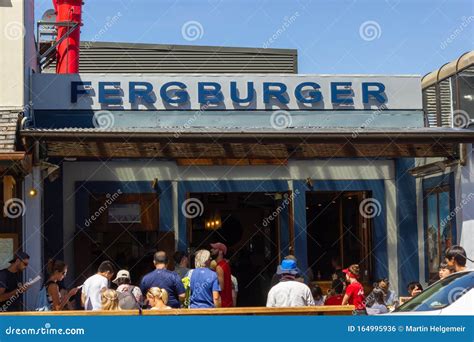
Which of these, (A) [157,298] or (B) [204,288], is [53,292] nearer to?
(A) [157,298]

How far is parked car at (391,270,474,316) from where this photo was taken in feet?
31.0

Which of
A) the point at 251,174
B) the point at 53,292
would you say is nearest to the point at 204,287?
the point at 53,292

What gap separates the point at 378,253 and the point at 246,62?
332 inches

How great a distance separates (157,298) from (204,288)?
76 centimetres

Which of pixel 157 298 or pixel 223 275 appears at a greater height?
pixel 223 275

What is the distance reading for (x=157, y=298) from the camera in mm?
11445

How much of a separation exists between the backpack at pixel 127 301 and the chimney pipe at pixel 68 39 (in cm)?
1034

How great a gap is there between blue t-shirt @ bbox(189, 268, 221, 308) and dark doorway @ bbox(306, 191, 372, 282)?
688cm

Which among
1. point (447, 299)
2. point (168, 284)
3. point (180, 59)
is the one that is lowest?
point (447, 299)

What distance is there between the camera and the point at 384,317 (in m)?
9.19

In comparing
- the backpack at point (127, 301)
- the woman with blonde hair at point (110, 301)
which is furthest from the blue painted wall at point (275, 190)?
the woman with blonde hair at point (110, 301)

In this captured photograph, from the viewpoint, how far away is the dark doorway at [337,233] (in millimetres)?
18688

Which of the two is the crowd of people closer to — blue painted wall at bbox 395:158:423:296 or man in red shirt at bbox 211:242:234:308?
man in red shirt at bbox 211:242:234:308

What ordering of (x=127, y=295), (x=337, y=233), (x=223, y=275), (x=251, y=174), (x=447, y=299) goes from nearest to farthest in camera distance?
(x=447, y=299), (x=127, y=295), (x=223, y=275), (x=251, y=174), (x=337, y=233)
